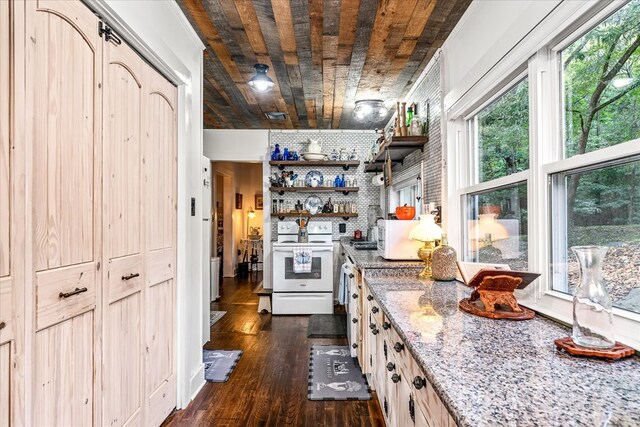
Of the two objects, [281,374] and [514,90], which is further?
[281,374]

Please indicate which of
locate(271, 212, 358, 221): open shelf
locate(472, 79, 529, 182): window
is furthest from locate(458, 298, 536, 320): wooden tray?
locate(271, 212, 358, 221): open shelf

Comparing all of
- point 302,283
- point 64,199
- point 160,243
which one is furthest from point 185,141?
point 302,283

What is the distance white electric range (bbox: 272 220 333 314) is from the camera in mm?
4578

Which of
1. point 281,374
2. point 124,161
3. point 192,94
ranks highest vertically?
point 192,94

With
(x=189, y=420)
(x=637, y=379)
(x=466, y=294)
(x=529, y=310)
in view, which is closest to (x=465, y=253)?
(x=466, y=294)

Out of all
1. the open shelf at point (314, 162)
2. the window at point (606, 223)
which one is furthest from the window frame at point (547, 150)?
the open shelf at point (314, 162)

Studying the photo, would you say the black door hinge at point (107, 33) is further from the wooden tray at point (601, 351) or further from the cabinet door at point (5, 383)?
the wooden tray at point (601, 351)

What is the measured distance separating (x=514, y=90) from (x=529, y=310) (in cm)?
107

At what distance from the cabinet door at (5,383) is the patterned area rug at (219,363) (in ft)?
5.82

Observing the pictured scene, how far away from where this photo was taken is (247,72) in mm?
3213

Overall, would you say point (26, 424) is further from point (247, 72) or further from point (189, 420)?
point (247, 72)

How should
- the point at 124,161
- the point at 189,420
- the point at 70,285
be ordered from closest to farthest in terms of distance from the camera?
1. the point at 70,285
2. the point at 124,161
3. the point at 189,420

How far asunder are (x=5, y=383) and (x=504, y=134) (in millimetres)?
2300

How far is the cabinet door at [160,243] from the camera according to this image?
1.98m
